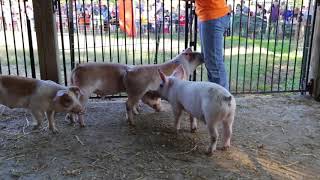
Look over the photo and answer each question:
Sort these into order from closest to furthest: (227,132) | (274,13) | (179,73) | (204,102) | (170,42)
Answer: (204,102), (227,132), (179,73), (170,42), (274,13)

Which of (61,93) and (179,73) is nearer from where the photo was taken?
(61,93)

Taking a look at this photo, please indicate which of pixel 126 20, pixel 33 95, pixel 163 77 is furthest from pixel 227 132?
pixel 126 20

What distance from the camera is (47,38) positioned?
4.99m

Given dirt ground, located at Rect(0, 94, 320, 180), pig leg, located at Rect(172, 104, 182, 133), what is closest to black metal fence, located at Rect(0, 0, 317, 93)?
dirt ground, located at Rect(0, 94, 320, 180)

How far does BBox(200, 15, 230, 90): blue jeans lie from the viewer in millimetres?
4461

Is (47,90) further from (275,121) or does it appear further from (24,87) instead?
(275,121)

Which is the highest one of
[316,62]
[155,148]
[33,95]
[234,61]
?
[316,62]

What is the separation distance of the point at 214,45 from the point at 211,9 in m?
0.42

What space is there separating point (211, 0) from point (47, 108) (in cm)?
216

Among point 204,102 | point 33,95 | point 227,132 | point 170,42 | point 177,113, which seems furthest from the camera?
point 170,42

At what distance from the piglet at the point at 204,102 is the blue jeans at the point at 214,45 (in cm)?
57

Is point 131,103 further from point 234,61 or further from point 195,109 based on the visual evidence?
point 234,61

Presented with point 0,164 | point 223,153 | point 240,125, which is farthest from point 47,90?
point 240,125

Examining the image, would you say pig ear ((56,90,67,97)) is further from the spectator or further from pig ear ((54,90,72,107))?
the spectator
